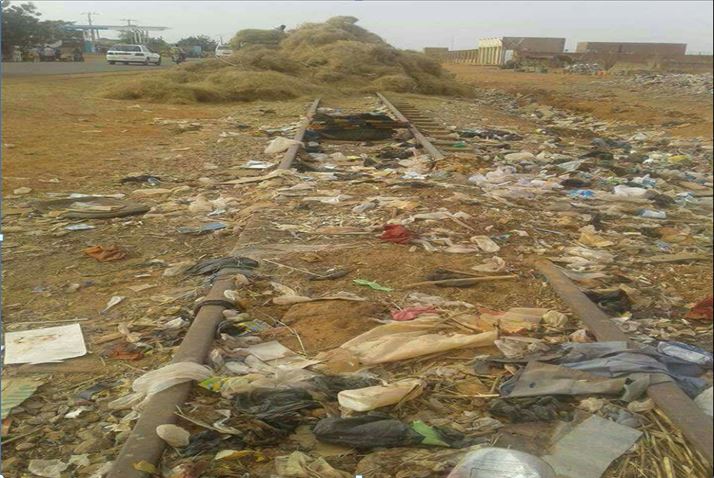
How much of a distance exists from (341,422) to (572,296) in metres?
1.79

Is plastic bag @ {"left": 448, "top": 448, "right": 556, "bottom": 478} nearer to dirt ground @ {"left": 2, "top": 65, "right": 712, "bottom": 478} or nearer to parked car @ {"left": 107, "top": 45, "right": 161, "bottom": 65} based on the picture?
dirt ground @ {"left": 2, "top": 65, "right": 712, "bottom": 478}

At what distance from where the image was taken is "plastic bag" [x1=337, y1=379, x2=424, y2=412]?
2461 mm

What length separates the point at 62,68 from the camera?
26922 mm

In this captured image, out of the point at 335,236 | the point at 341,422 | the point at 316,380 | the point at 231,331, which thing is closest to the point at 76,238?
the point at 335,236

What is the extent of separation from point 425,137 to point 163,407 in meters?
9.02

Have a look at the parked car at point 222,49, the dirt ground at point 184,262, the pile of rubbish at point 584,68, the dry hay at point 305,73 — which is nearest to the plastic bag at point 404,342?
the dirt ground at point 184,262

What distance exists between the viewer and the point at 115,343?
Result: 3.28 m

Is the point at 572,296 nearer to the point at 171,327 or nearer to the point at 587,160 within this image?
the point at 171,327

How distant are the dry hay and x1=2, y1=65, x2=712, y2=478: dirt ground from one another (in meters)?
8.53

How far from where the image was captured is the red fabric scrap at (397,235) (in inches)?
188

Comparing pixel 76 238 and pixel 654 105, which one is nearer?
pixel 76 238

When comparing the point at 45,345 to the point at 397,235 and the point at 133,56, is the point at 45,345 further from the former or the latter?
the point at 133,56

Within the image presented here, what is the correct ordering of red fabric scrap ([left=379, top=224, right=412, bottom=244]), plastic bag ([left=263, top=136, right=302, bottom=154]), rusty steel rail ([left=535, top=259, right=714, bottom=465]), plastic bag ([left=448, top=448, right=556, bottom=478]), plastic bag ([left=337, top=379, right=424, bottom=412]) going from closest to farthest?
rusty steel rail ([left=535, top=259, right=714, bottom=465]), plastic bag ([left=448, top=448, right=556, bottom=478]), plastic bag ([left=337, top=379, right=424, bottom=412]), red fabric scrap ([left=379, top=224, right=412, bottom=244]), plastic bag ([left=263, top=136, right=302, bottom=154])

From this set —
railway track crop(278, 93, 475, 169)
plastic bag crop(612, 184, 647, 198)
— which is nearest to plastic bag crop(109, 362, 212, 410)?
plastic bag crop(612, 184, 647, 198)
